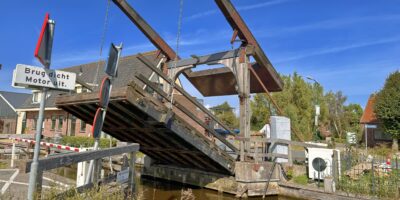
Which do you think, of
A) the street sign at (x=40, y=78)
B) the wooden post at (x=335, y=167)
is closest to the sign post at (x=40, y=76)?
the street sign at (x=40, y=78)

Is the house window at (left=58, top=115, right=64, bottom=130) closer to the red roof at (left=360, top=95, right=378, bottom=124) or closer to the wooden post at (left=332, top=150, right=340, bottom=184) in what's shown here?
the wooden post at (left=332, top=150, right=340, bottom=184)

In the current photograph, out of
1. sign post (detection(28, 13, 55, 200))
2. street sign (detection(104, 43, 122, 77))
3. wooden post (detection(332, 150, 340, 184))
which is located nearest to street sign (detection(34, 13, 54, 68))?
sign post (detection(28, 13, 55, 200))

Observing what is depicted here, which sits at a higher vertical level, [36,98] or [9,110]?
[9,110]

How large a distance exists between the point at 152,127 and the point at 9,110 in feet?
135

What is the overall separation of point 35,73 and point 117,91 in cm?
409

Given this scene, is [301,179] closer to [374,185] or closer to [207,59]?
[374,185]

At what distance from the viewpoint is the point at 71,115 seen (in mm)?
25688

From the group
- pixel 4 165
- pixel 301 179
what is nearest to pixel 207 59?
pixel 301 179

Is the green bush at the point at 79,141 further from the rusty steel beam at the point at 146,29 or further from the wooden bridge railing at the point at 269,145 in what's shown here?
the wooden bridge railing at the point at 269,145

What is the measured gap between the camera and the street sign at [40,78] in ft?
9.07

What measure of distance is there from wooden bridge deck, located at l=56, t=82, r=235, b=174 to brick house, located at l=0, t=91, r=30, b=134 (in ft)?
111

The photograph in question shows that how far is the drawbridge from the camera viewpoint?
24.6ft

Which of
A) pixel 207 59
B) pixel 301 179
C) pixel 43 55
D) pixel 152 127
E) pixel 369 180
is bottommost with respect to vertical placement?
pixel 301 179

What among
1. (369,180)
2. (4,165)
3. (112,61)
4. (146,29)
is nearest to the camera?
(112,61)
